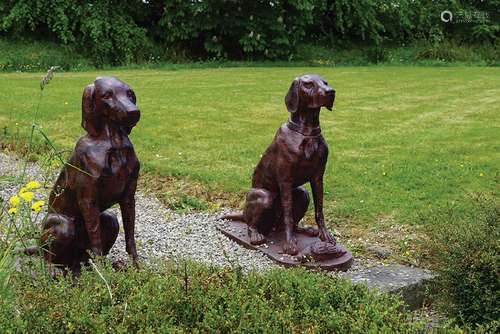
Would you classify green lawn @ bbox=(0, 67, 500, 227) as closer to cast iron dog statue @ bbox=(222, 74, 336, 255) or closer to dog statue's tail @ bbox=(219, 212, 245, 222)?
dog statue's tail @ bbox=(219, 212, 245, 222)

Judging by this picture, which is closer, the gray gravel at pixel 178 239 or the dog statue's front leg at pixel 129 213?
the dog statue's front leg at pixel 129 213

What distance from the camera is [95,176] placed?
391cm

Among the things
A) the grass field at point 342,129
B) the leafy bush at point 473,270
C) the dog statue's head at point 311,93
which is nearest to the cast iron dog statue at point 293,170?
the dog statue's head at point 311,93

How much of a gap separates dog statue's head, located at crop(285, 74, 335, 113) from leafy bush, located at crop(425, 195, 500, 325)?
4.30 ft

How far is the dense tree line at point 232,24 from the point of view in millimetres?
18516

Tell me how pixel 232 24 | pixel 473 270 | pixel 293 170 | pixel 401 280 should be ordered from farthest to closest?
pixel 232 24 → pixel 293 170 → pixel 401 280 → pixel 473 270

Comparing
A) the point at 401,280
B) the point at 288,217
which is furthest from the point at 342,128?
the point at 401,280

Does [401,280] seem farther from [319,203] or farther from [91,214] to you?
[91,214]

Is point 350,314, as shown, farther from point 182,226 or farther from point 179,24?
point 179,24

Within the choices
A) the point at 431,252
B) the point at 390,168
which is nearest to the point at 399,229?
the point at 431,252

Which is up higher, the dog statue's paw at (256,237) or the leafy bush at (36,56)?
the leafy bush at (36,56)

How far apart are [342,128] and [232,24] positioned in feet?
35.7

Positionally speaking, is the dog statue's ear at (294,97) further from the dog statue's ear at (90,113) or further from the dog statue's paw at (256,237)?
the dog statue's ear at (90,113)

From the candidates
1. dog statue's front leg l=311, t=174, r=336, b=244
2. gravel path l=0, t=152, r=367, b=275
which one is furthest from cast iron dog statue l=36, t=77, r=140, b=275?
dog statue's front leg l=311, t=174, r=336, b=244
